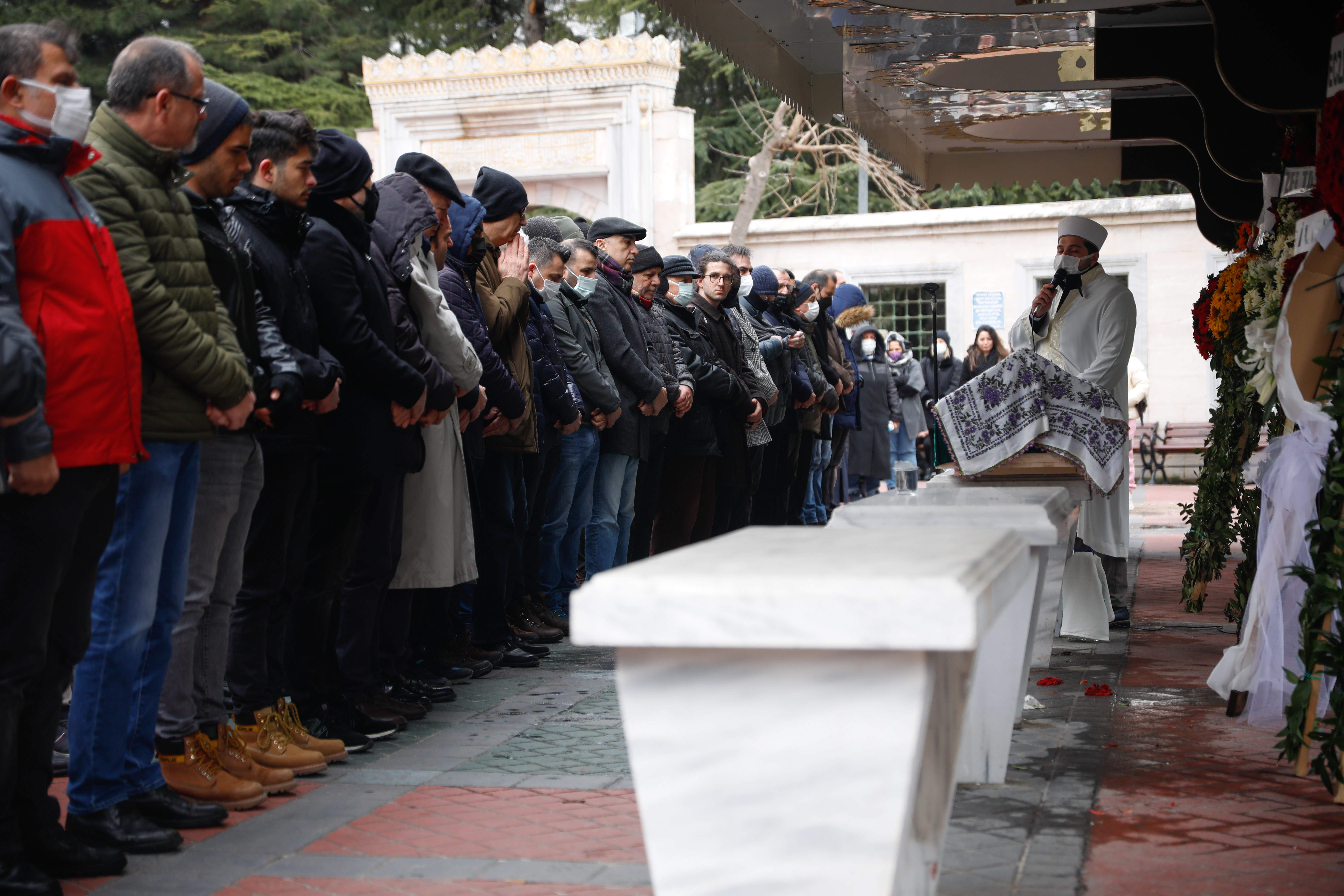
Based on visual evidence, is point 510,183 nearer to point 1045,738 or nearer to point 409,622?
point 409,622

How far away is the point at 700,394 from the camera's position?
9.57 meters

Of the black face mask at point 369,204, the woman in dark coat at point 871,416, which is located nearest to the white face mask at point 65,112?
the black face mask at point 369,204

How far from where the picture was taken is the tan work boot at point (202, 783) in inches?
177

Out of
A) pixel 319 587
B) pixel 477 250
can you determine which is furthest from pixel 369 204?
pixel 319 587

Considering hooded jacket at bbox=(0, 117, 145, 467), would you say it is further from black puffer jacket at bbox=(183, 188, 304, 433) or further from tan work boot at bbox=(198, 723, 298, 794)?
tan work boot at bbox=(198, 723, 298, 794)

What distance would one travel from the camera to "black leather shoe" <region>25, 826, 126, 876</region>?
12.7ft

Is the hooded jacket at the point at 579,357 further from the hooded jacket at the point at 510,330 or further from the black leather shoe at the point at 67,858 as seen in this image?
the black leather shoe at the point at 67,858

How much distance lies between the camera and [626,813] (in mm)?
4508

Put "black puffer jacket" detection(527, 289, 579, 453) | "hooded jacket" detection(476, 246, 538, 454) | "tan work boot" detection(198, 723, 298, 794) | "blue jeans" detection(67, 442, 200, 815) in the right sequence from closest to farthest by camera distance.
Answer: "blue jeans" detection(67, 442, 200, 815), "tan work boot" detection(198, 723, 298, 794), "hooded jacket" detection(476, 246, 538, 454), "black puffer jacket" detection(527, 289, 579, 453)

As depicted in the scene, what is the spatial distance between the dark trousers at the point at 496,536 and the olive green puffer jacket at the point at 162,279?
8.52ft

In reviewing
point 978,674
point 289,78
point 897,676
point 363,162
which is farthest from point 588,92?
point 897,676

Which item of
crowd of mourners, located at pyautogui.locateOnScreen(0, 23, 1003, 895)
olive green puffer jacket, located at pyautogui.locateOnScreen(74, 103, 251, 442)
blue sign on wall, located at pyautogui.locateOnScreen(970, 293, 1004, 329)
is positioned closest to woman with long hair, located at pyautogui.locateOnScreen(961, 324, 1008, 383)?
blue sign on wall, located at pyautogui.locateOnScreen(970, 293, 1004, 329)

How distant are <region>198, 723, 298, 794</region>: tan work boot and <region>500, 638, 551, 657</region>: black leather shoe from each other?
2.55m

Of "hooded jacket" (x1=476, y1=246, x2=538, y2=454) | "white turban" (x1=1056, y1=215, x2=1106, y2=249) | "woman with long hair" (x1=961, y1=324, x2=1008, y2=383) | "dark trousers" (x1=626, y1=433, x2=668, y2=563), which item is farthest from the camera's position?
"woman with long hair" (x1=961, y1=324, x2=1008, y2=383)
